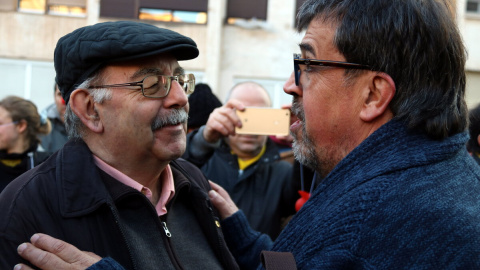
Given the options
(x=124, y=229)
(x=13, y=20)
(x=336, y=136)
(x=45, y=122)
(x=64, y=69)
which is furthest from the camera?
(x=13, y=20)

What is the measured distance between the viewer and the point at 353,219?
5.29ft

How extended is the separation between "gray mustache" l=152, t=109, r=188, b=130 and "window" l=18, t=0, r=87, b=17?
13590mm

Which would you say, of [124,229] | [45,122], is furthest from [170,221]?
[45,122]

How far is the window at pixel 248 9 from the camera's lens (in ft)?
49.8

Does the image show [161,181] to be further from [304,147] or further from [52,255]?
[304,147]

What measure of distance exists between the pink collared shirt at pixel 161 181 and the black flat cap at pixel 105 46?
1.20ft

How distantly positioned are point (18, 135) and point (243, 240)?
128 inches

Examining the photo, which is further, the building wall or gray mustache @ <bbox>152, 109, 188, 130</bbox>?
→ the building wall

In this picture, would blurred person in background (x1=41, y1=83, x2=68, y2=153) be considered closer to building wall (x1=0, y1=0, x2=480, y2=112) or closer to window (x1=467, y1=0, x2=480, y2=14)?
building wall (x1=0, y1=0, x2=480, y2=112)

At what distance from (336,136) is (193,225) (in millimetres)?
1051

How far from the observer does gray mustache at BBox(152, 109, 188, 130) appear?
2.55 meters

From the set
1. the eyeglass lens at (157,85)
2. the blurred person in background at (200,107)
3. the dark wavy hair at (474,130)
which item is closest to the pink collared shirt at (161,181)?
the eyeglass lens at (157,85)

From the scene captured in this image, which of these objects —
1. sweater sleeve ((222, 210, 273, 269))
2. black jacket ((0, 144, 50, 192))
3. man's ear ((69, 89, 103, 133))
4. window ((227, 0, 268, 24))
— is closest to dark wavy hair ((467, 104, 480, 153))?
sweater sleeve ((222, 210, 273, 269))

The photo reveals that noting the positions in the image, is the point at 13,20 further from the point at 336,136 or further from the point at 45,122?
the point at 336,136
